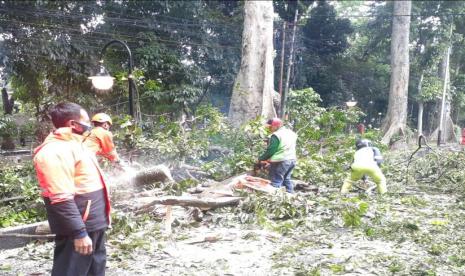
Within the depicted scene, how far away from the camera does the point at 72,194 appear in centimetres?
265

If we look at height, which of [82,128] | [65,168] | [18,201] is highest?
[82,128]

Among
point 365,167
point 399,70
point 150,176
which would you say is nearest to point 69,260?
point 150,176

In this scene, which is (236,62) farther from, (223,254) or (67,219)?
(67,219)

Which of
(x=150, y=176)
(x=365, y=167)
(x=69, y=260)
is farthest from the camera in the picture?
(x=365, y=167)

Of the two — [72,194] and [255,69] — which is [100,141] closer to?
[72,194]

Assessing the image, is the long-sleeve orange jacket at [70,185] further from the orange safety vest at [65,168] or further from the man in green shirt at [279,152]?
the man in green shirt at [279,152]

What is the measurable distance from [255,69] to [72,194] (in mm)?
9917

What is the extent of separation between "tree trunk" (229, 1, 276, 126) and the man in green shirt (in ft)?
14.5

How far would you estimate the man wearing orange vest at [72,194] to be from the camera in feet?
8.59

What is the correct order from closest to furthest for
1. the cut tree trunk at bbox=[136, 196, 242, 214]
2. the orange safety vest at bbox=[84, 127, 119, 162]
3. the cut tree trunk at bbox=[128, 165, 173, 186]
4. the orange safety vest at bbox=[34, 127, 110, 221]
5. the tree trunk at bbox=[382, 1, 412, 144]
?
1. the orange safety vest at bbox=[34, 127, 110, 221]
2. the cut tree trunk at bbox=[136, 196, 242, 214]
3. the orange safety vest at bbox=[84, 127, 119, 162]
4. the cut tree trunk at bbox=[128, 165, 173, 186]
5. the tree trunk at bbox=[382, 1, 412, 144]

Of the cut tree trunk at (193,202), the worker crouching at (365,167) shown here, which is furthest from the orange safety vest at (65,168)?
the worker crouching at (365,167)

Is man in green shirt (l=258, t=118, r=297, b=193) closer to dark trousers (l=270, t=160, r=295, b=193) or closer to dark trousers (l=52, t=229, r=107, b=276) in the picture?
dark trousers (l=270, t=160, r=295, b=193)

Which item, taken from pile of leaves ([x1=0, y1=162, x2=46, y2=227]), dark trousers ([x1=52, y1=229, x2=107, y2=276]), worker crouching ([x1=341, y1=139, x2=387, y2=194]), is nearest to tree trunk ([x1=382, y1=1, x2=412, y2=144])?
worker crouching ([x1=341, y1=139, x2=387, y2=194])

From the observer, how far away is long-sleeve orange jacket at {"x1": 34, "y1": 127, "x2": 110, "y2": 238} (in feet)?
8.56
